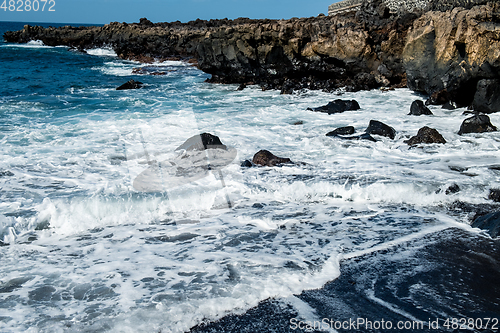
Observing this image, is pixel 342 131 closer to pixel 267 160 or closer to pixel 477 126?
pixel 267 160

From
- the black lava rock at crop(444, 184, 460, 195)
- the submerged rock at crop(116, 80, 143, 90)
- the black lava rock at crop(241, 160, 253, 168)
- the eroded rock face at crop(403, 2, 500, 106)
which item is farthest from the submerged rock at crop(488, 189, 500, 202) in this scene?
the submerged rock at crop(116, 80, 143, 90)

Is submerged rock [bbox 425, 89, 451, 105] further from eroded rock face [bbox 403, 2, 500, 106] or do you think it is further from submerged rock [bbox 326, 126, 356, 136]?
submerged rock [bbox 326, 126, 356, 136]

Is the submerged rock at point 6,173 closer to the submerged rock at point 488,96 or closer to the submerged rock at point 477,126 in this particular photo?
the submerged rock at point 477,126

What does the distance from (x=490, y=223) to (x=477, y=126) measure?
5266 millimetres

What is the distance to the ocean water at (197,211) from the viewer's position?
3434 mm

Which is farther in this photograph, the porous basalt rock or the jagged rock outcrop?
the jagged rock outcrop

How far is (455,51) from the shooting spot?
1099 cm

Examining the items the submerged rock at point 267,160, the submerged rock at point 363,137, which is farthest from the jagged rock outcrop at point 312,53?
the submerged rock at point 267,160

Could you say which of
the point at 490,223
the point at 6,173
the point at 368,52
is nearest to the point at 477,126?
the point at 490,223

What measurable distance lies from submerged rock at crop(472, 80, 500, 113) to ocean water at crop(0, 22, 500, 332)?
67 centimetres

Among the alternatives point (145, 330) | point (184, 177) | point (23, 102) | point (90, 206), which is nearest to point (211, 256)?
point (145, 330)

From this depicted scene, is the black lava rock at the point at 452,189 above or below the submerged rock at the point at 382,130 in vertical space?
below

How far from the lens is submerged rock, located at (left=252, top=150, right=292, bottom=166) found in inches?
287

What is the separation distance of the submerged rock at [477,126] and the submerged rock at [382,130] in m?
1.58
